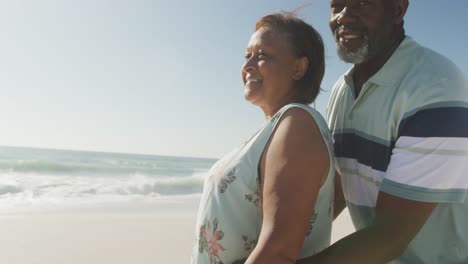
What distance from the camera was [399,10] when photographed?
2305 millimetres

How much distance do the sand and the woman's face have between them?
4.29 metres

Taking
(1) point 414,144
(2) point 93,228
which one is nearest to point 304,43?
(1) point 414,144

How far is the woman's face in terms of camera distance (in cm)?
206

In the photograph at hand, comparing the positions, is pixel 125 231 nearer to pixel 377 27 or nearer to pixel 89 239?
pixel 89 239

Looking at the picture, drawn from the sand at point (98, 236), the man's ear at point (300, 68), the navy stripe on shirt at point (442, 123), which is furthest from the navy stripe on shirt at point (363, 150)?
the sand at point (98, 236)

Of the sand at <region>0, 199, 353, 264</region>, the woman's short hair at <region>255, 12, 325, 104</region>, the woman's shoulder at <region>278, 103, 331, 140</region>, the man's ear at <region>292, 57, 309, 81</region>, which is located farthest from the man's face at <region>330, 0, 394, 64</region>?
the sand at <region>0, 199, 353, 264</region>

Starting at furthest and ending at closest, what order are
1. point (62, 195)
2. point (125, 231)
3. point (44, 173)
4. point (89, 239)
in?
point (44, 173), point (62, 195), point (125, 231), point (89, 239)

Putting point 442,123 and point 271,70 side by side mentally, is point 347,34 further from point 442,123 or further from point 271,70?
point 442,123

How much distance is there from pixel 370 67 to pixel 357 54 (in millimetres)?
99

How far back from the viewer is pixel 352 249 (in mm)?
1760

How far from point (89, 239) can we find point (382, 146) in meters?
5.97

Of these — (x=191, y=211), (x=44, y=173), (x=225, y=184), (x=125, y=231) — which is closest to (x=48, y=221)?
(x=125, y=231)

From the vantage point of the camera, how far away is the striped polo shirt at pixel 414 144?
1.75 m

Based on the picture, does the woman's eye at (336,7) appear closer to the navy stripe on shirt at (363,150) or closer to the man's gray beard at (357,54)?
the man's gray beard at (357,54)
